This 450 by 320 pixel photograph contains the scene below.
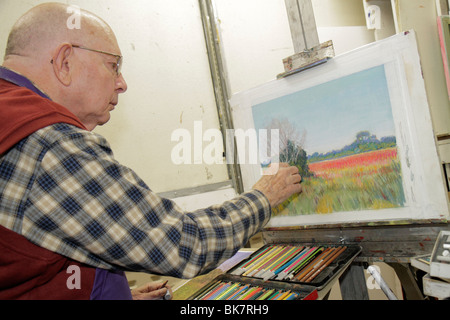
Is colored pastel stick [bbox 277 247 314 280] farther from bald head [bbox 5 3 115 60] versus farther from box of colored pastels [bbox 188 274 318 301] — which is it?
bald head [bbox 5 3 115 60]

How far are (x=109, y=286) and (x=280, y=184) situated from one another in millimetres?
546

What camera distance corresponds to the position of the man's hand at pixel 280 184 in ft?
3.00

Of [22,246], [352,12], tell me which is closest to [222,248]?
[22,246]

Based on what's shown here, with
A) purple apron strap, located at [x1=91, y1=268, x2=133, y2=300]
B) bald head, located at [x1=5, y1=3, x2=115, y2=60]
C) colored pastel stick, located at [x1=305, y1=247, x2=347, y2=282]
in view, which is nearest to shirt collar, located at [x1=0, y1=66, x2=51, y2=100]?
bald head, located at [x1=5, y1=3, x2=115, y2=60]

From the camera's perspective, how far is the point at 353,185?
1.04m

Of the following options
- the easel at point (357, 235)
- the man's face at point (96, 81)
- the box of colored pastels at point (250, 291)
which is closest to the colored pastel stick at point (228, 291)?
the box of colored pastels at point (250, 291)

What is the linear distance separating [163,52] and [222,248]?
4.27 feet

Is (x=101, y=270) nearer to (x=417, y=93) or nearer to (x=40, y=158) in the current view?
(x=40, y=158)

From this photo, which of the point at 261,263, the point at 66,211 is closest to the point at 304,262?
the point at 261,263

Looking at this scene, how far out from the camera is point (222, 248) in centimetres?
72

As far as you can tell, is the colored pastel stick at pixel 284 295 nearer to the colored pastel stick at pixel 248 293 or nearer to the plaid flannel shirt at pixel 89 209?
the colored pastel stick at pixel 248 293

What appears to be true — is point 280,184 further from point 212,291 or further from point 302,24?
point 302,24

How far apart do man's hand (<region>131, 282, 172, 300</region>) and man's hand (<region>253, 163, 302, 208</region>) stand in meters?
0.44

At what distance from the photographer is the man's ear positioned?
774 mm
